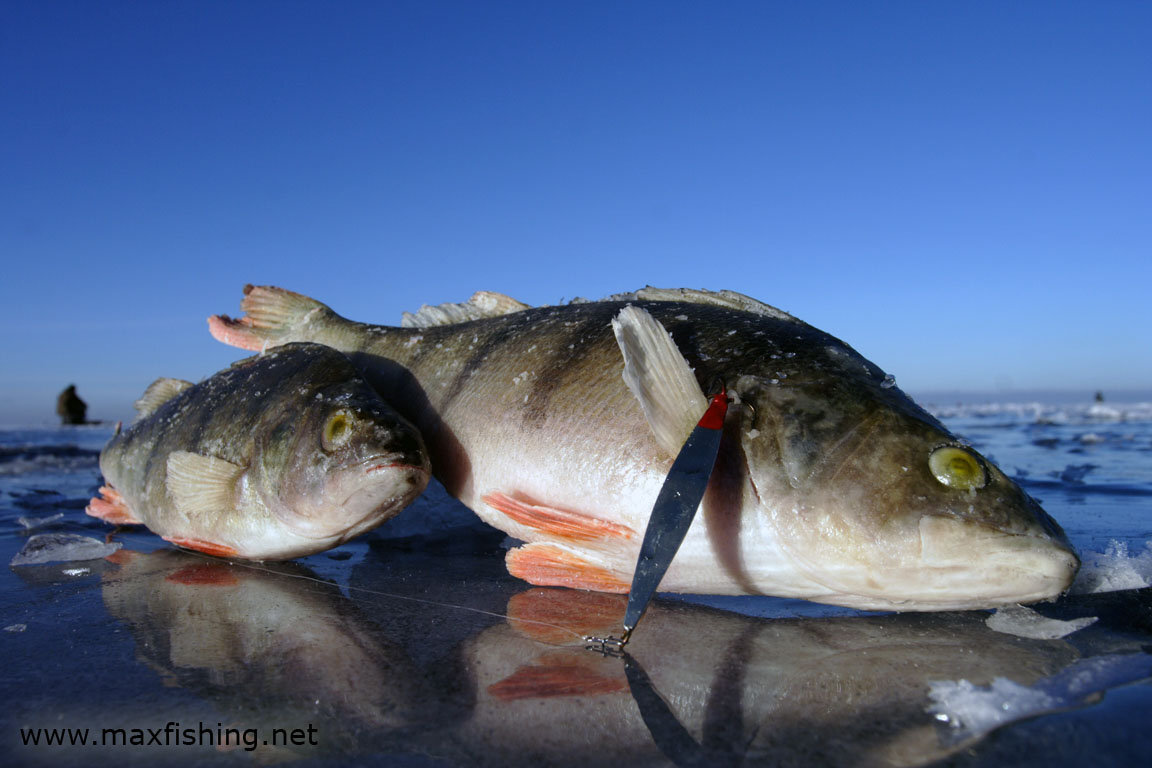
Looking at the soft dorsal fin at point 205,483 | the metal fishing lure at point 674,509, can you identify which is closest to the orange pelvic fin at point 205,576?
the soft dorsal fin at point 205,483

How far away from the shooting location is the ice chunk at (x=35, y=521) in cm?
466

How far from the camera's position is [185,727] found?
166cm

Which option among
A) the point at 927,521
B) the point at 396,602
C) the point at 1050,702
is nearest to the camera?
the point at 1050,702

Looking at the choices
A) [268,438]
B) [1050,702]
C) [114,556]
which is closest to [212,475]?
[268,438]

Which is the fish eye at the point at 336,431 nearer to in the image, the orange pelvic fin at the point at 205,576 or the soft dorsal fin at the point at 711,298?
the orange pelvic fin at the point at 205,576

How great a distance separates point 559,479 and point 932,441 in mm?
1334

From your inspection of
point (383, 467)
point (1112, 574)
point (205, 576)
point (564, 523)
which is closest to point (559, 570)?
point (564, 523)

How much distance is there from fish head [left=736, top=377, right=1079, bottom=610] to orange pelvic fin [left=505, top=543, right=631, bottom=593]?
0.68 m

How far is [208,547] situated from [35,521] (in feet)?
7.37

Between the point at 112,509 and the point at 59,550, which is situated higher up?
the point at 112,509

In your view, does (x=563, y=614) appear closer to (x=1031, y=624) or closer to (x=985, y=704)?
(x=985, y=704)

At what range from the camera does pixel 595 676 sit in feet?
Result: 6.27

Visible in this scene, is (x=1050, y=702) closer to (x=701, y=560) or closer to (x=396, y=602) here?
(x=701, y=560)

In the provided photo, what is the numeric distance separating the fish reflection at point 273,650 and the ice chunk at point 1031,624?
180cm
